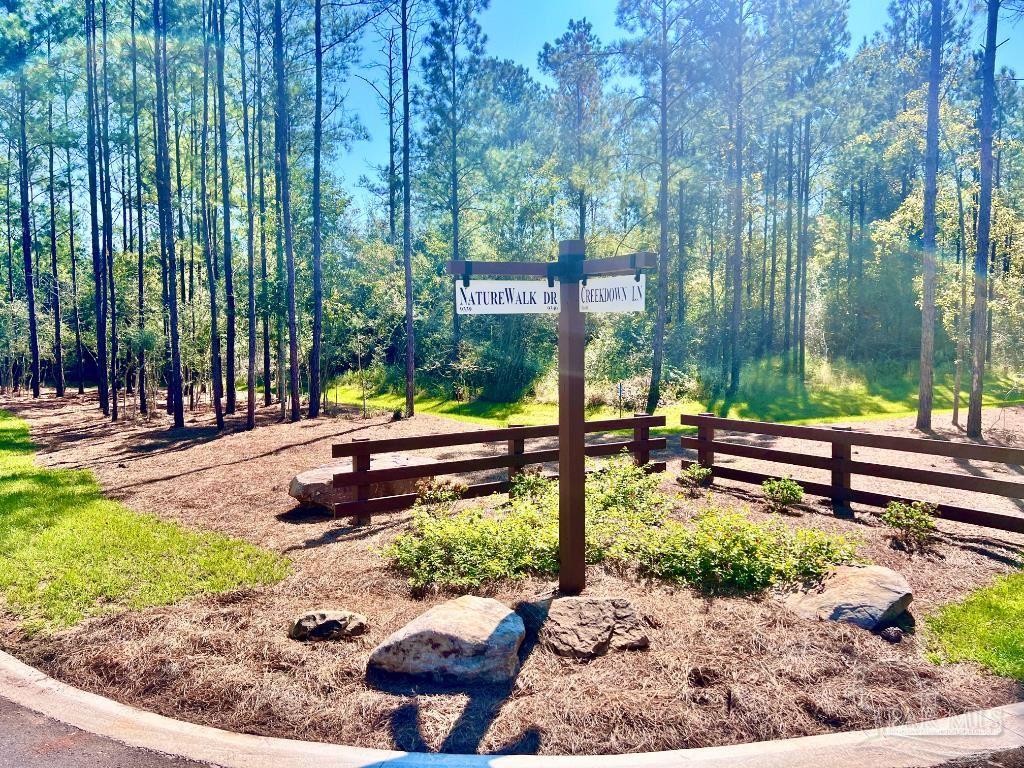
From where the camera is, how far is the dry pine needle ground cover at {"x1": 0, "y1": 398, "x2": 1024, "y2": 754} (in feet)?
10.9

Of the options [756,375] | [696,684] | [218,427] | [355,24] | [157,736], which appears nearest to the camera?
[157,736]

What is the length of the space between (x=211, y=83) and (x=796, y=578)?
826 inches

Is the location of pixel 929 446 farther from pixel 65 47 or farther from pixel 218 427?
pixel 65 47

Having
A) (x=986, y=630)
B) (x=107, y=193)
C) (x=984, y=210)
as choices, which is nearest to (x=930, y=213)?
(x=984, y=210)

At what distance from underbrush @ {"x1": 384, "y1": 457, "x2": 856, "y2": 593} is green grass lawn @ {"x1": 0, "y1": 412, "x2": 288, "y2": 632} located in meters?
1.40

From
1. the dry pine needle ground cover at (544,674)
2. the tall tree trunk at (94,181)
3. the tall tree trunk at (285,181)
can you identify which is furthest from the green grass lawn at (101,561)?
the tall tree trunk at (94,181)

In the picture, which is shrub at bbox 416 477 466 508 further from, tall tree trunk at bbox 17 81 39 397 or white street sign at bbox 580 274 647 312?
tall tree trunk at bbox 17 81 39 397

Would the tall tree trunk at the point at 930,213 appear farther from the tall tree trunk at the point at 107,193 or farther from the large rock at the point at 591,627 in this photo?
the tall tree trunk at the point at 107,193

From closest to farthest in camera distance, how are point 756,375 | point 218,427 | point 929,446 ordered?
point 929,446 → point 218,427 → point 756,375

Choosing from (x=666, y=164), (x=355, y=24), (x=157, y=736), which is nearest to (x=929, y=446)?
(x=157, y=736)

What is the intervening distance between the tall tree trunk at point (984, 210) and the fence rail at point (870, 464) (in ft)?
25.6

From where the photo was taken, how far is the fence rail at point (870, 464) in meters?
6.31

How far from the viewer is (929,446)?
679cm

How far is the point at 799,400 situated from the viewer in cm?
2122
